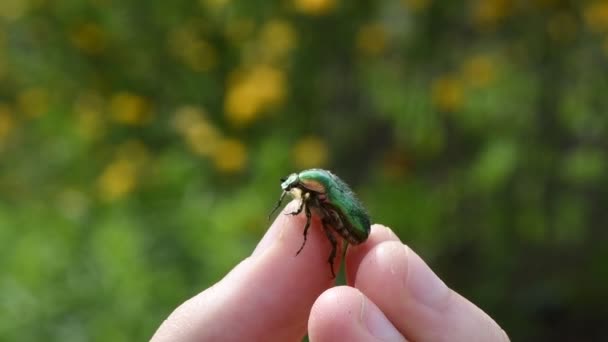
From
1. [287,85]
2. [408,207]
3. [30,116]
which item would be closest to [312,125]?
[287,85]

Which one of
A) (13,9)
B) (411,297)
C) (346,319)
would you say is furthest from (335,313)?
(13,9)

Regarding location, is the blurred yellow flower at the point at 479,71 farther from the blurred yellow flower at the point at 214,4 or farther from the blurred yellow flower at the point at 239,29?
the blurred yellow flower at the point at 214,4

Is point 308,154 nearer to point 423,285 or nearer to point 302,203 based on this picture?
point 302,203

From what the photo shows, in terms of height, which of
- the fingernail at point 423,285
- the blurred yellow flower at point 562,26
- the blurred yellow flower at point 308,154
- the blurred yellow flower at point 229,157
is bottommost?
the fingernail at point 423,285

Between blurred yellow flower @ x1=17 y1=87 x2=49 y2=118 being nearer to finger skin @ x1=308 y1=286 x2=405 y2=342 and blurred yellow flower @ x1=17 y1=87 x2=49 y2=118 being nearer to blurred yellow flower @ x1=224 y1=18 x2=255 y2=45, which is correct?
blurred yellow flower @ x1=224 y1=18 x2=255 y2=45

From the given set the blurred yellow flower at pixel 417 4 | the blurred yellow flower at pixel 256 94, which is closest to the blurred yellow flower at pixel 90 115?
the blurred yellow flower at pixel 256 94

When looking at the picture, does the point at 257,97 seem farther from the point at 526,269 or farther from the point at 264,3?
the point at 526,269
